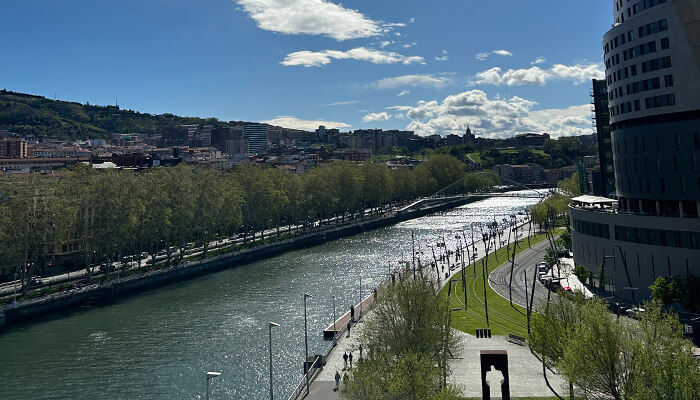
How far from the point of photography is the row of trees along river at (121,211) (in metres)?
64.0

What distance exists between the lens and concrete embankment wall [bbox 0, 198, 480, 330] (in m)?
57.1

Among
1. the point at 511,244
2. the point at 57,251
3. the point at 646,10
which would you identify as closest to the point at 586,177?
the point at 511,244

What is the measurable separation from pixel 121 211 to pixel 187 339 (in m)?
32.3

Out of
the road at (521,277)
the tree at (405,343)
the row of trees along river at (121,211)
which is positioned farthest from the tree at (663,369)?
the row of trees along river at (121,211)

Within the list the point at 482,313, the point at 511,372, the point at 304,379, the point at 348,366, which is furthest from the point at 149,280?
the point at 511,372

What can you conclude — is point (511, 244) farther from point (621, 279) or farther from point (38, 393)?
point (38, 393)

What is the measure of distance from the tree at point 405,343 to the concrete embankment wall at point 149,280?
43.1 m

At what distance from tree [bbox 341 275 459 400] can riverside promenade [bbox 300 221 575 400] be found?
241 centimetres

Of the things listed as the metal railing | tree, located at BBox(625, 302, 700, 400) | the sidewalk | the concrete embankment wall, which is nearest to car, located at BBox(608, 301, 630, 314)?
the sidewalk

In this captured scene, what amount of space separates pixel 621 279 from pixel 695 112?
17282mm

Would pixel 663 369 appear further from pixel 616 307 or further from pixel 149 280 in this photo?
pixel 149 280

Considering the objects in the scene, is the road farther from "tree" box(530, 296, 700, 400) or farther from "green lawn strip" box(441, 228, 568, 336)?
"tree" box(530, 296, 700, 400)

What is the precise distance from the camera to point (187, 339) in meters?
48.8

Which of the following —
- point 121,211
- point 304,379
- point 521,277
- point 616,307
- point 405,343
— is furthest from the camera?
point 121,211
